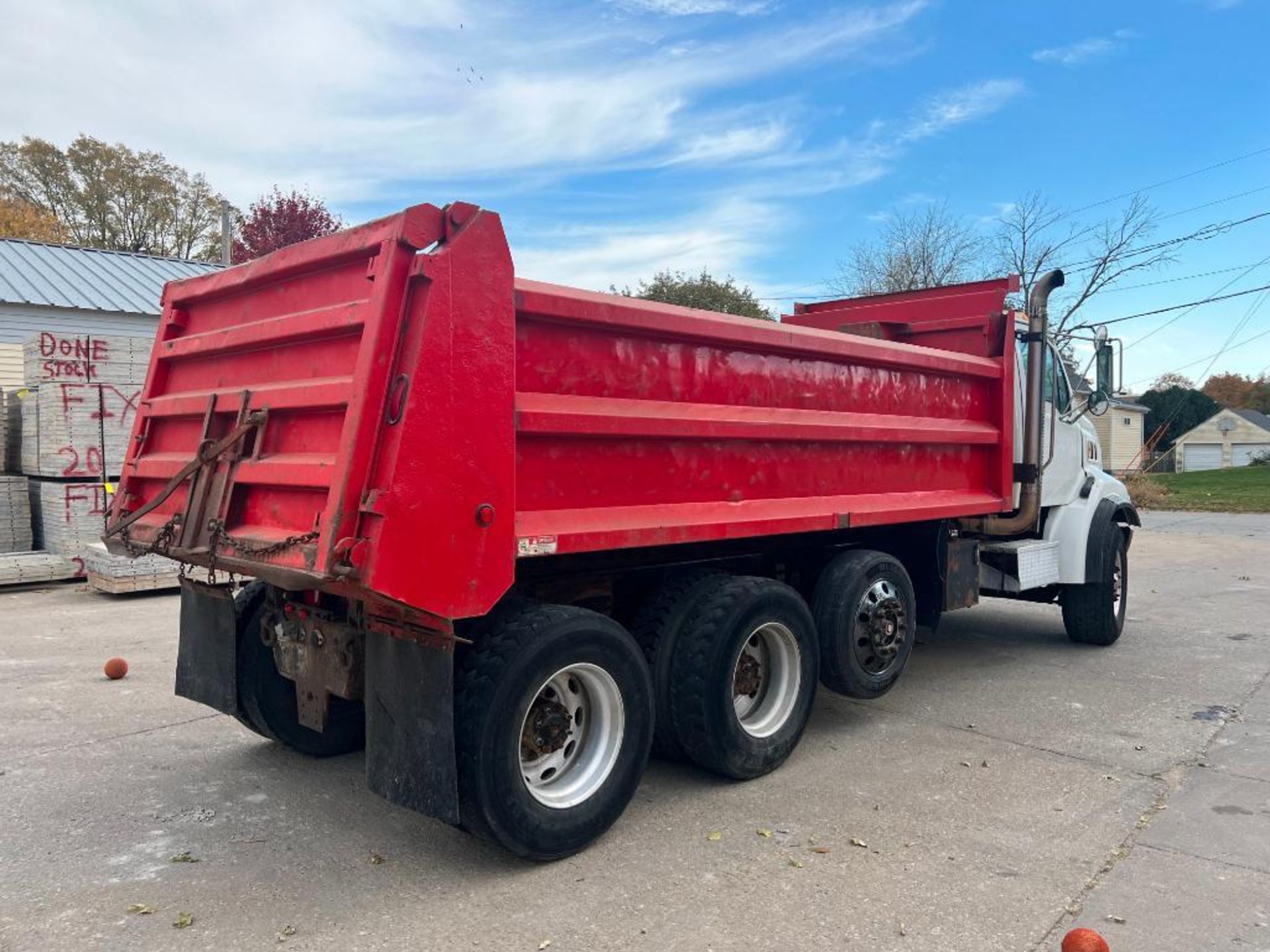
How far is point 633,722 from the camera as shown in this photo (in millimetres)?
4172

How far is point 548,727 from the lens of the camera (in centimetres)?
395

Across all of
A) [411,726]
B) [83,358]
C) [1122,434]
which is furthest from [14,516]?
[1122,434]

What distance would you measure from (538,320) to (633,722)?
180 cm

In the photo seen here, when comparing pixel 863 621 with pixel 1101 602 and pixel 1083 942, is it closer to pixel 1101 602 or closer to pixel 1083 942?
pixel 1083 942

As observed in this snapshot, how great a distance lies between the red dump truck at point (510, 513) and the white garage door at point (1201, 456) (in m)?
67.8

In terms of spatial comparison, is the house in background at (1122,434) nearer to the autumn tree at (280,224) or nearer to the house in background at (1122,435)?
the house in background at (1122,435)

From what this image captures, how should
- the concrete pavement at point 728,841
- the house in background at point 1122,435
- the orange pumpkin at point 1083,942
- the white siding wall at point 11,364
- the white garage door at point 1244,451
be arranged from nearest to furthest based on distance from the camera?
the orange pumpkin at point 1083,942, the concrete pavement at point 728,841, the white siding wall at point 11,364, the house in background at point 1122,435, the white garage door at point 1244,451

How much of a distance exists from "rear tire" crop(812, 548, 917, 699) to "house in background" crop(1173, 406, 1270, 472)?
67.0 metres

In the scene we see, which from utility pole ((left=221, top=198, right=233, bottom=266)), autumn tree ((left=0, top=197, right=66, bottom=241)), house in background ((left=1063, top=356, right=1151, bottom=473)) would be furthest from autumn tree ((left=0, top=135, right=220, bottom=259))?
house in background ((left=1063, top=356, right=1151, bottom=473))

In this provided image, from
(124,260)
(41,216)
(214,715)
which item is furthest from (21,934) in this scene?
(41,216)

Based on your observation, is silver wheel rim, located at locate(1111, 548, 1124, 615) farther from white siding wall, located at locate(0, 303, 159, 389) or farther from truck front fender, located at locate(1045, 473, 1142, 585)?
white siding wall, located at locate(0, 303, 159, 389)

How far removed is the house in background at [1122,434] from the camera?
164 ft

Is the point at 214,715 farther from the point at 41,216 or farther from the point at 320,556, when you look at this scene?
the point at 41,216

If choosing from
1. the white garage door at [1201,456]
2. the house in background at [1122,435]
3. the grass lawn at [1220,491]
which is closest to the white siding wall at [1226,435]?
the white garage door at [1201,456]
